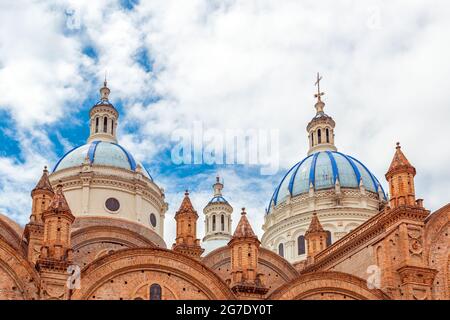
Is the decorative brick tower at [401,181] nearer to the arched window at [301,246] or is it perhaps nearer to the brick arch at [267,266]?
the brick arch at [267,266]

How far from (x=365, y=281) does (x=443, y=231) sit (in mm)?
6114

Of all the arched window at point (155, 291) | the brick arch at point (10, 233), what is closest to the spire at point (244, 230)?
the arched window at point (155, 291)

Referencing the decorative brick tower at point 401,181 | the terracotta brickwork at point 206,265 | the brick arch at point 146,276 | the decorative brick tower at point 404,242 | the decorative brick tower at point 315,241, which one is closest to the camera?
the terracotta brickwork at point 206,265

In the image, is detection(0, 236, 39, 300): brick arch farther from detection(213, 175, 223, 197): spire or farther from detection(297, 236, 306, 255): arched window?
detection(213, 175, 223, 197): spire

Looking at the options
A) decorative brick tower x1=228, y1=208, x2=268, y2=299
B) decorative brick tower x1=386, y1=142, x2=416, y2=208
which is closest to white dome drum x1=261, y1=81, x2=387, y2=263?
decorative brick tower x1=386, y1=142, x2=416, y2=208

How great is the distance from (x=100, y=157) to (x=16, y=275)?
2338 centimetres

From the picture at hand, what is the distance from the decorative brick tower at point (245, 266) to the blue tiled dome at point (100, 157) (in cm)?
2070

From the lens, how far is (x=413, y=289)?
4006cm

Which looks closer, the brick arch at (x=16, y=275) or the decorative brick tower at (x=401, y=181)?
the brick arch at (x=16, y=275)

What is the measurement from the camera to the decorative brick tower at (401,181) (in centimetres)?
4206

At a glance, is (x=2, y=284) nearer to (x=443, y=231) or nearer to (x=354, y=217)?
(x=443, y=231)

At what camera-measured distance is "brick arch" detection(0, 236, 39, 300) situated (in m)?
34.9
